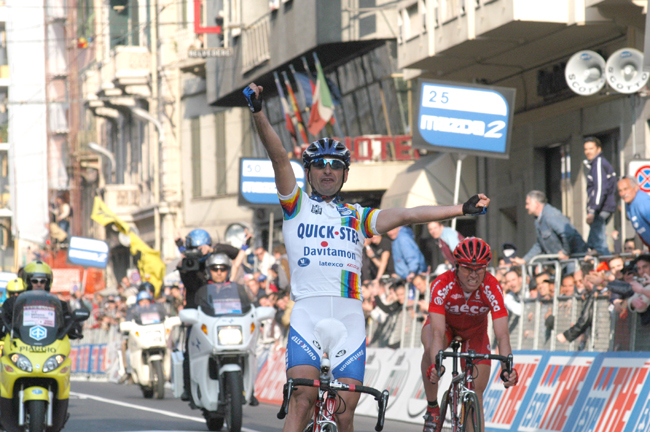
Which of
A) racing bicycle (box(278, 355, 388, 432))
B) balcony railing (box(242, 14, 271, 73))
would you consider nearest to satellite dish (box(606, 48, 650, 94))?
racing bicycle (box(278, 355, 388, 432))

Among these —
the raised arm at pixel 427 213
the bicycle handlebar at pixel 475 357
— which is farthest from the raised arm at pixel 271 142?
the bicycle handlebar at pixel 475 357

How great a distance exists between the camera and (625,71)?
15680 millimetres

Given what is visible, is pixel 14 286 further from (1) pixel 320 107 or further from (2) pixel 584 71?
(1) pixel 320 107

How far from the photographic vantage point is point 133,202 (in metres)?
50.2

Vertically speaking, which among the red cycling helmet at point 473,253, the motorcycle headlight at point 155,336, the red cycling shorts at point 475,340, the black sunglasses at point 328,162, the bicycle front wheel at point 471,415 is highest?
the black sunglasses at point 328,162

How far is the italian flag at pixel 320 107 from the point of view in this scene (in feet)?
97.2

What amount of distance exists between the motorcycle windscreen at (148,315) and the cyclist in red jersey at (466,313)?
11.2 metres

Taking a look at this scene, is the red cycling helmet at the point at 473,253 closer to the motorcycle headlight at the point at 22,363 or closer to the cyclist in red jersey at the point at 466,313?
the cyclist in red jersey at the point at 466,313

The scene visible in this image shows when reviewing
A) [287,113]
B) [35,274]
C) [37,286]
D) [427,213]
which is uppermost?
[287,113]

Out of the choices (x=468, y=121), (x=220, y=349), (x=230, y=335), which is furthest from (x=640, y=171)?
(x=220, y=349)

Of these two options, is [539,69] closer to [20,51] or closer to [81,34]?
[81,34]

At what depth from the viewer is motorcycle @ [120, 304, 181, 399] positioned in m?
19.0

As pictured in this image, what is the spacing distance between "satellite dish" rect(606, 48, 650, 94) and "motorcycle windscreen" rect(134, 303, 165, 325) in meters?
8.19

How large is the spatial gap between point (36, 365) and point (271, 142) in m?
4.68
